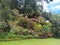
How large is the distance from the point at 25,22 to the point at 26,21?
0.08 m

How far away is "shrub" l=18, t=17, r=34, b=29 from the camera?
10.1 meters

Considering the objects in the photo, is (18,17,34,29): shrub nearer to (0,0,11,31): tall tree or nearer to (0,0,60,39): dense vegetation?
(0,0,60,39): dense vegetation

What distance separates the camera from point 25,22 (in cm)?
1012

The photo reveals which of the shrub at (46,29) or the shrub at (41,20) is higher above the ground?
the shrub at (41,20)

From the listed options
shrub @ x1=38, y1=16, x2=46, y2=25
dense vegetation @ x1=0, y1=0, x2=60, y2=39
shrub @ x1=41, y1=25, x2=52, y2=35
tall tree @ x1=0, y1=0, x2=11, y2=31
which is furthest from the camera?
shrub @ x1=38, y1=16, x2=46, y2=25

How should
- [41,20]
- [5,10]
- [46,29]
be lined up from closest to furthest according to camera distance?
[5,10] < [46,29] < [41,20]

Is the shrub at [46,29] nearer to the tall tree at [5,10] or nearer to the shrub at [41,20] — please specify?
the shrub at [41,20]

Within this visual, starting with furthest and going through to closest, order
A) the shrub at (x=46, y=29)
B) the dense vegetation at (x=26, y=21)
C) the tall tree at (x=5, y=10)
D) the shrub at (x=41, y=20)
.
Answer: the shrub at (x=41, y=20) → the shrub at (x=46, y=29) → the dense vegetation at (x=26, y=21) → the tall tree at (x=5, y=10)

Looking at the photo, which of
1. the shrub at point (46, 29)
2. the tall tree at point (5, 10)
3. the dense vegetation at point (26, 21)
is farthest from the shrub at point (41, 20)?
the tall tree at point (5, 10)

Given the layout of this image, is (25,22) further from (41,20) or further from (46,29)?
(46,29)

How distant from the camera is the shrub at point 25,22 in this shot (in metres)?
10.1

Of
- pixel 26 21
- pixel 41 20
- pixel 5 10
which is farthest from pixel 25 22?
pixel 5 10

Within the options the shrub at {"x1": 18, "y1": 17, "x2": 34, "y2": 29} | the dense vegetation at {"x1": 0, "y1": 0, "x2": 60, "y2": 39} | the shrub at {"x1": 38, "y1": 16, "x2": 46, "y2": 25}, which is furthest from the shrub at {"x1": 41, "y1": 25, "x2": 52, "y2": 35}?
the shrub at {"x1": 18, "y1": 17, "x2": 34, "y2": 29}

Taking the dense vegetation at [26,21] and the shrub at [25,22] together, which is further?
the shrub at [25,22]
